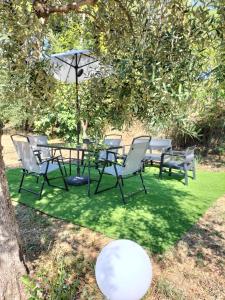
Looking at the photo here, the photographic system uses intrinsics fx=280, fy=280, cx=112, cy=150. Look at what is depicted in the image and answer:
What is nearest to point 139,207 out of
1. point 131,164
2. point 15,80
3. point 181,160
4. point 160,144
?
point 131,164

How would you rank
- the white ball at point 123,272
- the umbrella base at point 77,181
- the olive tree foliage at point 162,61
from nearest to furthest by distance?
1. the olive tree foliage at point 162,61
2. the white ball at point 123,272
3. the umbrella base at point 77,181

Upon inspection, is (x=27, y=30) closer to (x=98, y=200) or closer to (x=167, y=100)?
(x=167, y=100)

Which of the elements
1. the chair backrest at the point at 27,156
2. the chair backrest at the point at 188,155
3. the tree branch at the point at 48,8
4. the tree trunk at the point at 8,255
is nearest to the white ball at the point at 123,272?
the tree trunk at the point at 8,255

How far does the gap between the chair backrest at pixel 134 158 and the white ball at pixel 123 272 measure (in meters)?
2.58

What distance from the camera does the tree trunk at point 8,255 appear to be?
7.42 feet

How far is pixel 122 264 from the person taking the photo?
198 cm

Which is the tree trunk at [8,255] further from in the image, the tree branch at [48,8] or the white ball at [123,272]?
the tree branch at [48,8]

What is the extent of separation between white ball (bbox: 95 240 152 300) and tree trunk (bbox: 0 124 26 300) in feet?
2.44

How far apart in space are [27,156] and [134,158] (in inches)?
72.1

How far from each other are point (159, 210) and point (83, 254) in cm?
173

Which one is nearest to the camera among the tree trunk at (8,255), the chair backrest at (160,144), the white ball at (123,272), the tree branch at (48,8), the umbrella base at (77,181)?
the white ball at (123,272)

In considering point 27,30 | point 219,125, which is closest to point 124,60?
point 27,30

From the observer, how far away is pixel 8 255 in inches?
91.1

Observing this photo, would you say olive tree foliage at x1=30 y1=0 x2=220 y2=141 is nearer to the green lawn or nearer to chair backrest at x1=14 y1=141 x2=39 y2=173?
the green lawn
